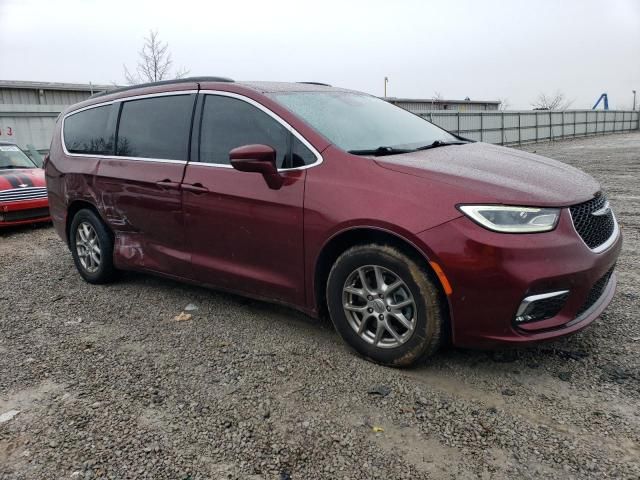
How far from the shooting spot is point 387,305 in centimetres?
299

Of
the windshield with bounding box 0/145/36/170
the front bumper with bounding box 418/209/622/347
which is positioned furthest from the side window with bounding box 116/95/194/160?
the windshield with bounding box 0/145/36/170

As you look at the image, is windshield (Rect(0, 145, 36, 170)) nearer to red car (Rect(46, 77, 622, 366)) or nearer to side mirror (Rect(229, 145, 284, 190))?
red car (Rect(46, 77, 622, 366))

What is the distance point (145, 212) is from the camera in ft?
13.8

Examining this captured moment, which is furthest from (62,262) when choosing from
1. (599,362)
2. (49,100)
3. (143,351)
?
(49,100)

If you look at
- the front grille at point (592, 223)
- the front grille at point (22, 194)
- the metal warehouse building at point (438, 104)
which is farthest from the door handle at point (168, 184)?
the metal warehouse building at point (438, 104)

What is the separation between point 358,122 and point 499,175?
44.3 inches

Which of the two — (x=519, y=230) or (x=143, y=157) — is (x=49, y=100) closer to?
(x=143, y=157)

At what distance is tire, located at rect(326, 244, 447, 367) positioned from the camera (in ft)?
9.31

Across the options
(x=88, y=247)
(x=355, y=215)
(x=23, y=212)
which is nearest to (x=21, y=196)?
(x=23, y=212)

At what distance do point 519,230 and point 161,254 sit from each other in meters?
2.77

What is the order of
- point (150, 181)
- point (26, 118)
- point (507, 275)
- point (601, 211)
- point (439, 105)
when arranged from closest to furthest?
1. point (507, 275)
2. point (601, 211)
3. point (150, 181)
4. point (26, 118)
5. point (439, 105)

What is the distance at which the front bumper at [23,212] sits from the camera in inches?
297

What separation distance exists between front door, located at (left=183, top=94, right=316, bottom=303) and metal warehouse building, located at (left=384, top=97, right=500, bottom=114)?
2036 centimetres

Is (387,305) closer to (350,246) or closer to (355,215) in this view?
(350,246)
